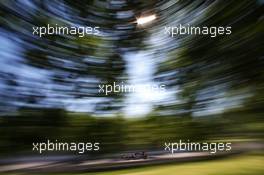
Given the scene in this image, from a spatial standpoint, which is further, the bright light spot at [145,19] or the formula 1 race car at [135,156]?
the bright light spot at [145,19]

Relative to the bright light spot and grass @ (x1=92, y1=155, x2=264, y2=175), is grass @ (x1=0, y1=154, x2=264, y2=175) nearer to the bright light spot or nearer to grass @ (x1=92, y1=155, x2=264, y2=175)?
grass @ (x1=92, y1=155, x2=264, y2=175)

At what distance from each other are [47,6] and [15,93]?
1.47 ft

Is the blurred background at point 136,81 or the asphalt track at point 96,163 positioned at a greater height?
the blurred background at point 136,81

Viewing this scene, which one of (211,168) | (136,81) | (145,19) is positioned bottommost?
(211,168)

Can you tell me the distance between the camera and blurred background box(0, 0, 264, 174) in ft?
7.46

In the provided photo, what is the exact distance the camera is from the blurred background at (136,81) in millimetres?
2273

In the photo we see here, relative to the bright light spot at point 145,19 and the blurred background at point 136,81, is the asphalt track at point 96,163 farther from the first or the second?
the bright light spot at point 145,19

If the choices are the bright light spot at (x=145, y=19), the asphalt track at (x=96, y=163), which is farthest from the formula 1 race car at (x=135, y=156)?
the bright light spot at (x=145, y=19)

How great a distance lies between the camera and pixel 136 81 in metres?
2.33

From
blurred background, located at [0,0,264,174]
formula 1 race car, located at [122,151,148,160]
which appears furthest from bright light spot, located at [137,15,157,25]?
formula 1 race car, located at [122,151,148,160]

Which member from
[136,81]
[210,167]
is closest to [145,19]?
[136,81]

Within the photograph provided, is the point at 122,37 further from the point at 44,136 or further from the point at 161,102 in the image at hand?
the point at 44,136

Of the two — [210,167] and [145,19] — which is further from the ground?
[145,19]

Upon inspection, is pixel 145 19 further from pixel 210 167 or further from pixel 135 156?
pixel 210 167
